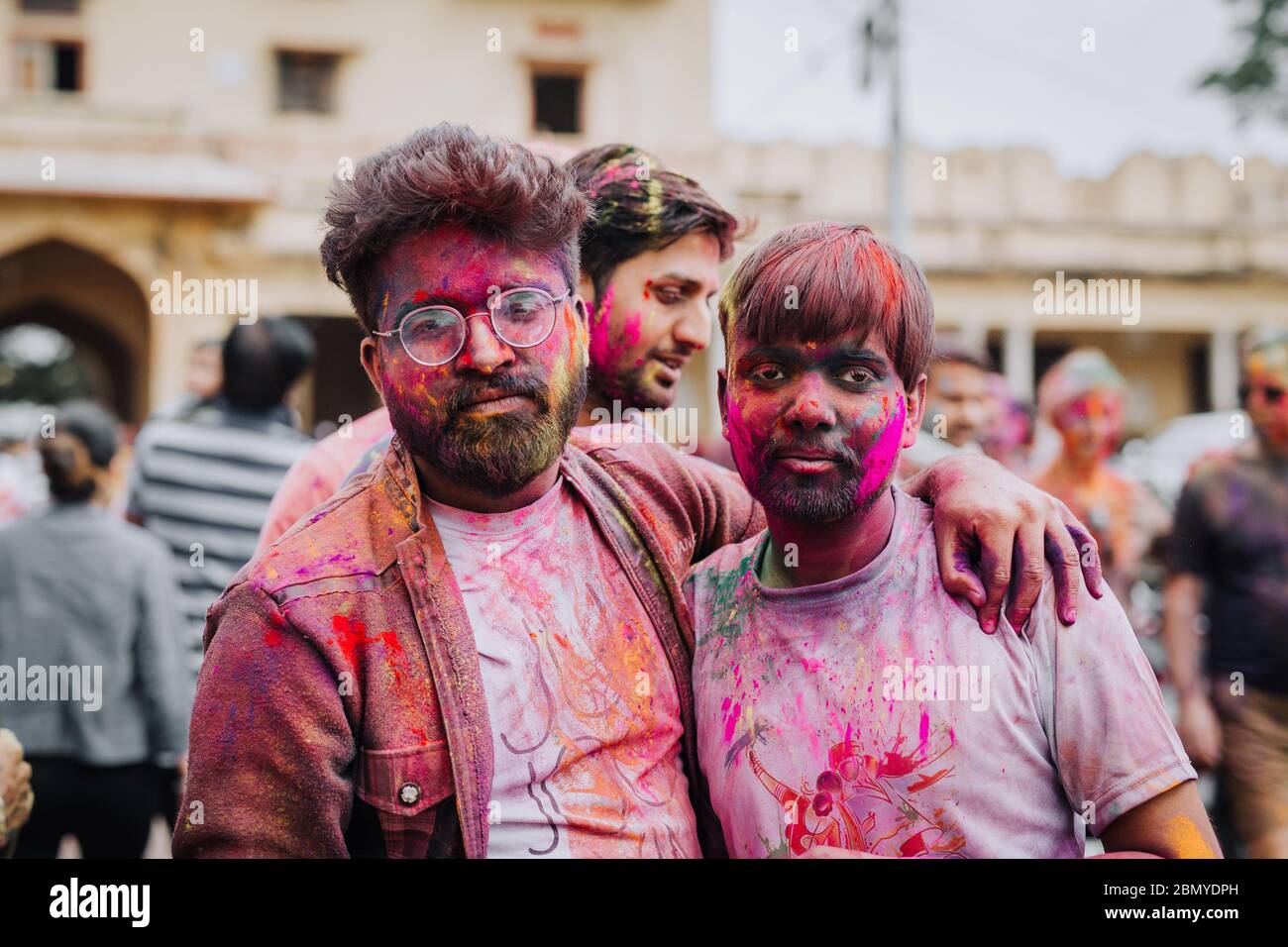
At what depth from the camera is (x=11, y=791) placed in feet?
8.48

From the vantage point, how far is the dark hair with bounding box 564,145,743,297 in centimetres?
274

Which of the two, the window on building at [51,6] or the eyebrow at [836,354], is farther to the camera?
the window on building at [51,6]

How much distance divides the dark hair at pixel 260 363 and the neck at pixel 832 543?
2833mm

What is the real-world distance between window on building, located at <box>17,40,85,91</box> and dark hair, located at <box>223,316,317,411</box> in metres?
16.3

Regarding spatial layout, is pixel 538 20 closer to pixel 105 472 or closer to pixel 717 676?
pixel 105 472

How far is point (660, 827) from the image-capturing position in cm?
193

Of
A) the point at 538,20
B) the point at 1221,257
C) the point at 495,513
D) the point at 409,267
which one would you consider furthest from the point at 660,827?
the point at 1221,257

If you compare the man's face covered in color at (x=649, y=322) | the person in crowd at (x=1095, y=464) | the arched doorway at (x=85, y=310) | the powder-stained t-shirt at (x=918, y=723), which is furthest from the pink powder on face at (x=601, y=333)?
the arched doorway at (x=85, y=310)

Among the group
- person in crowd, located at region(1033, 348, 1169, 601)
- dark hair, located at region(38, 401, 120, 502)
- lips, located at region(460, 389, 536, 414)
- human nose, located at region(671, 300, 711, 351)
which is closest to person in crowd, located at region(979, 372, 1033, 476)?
person in crowd, located at region(1033, 348, 1169, 601)

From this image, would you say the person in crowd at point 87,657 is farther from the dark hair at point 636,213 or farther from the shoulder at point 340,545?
the shoulder at point 340,545

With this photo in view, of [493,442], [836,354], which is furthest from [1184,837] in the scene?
[493,442]

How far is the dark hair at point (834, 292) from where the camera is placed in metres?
1.92

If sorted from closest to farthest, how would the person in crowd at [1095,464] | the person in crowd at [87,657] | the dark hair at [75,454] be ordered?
the person in crowd at [87,657]
the dark hair at [75,454]
the person in crowd at [1095,464]
